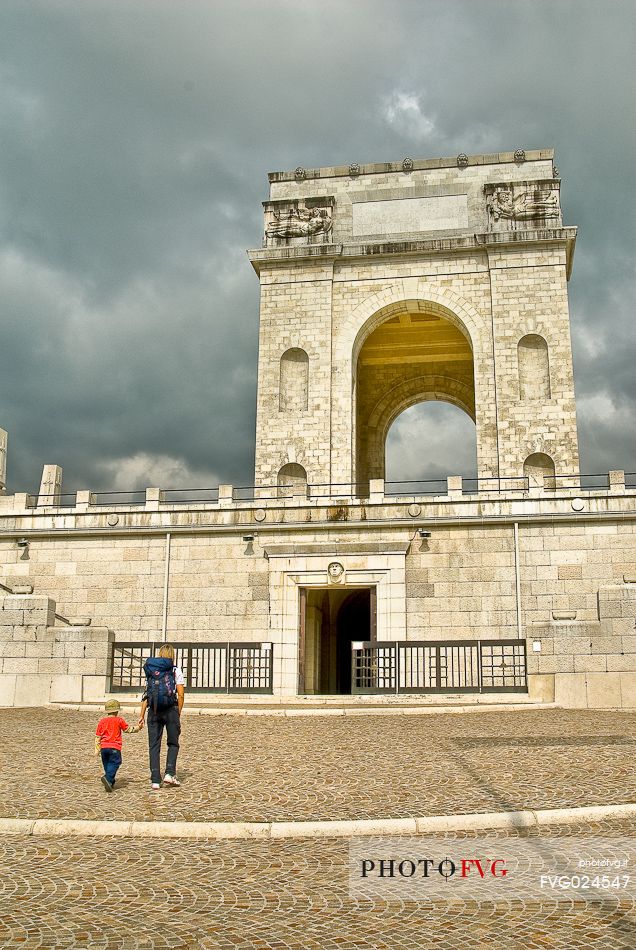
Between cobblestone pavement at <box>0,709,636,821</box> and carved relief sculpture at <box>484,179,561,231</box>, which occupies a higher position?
carved relief sculpture at <box>484,179,561,231</box>

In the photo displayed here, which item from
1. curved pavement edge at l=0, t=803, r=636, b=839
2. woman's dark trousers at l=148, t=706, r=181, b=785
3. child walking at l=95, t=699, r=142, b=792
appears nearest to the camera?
curved pavement edge at l=0, t=803, r=636, b=839

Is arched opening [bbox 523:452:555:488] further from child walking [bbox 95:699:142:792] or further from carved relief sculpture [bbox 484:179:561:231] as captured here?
child walking [bbox 95:699:142:792]

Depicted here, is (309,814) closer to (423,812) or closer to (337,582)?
(423,812)

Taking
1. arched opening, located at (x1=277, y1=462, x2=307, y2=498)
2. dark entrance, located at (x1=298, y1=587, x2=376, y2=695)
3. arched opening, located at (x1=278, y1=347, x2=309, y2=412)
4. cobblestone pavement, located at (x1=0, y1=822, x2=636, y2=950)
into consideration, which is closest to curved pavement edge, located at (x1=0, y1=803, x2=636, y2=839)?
cobblestone pavement, located at (x1=0, y1=822, x2=636, y2=950)

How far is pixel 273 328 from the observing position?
27203mm

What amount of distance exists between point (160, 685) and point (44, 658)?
894 cm

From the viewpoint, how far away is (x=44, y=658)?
16.2m

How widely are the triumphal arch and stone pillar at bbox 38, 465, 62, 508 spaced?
244 inches

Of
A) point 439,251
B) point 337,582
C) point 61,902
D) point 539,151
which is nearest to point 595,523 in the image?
point 337,582

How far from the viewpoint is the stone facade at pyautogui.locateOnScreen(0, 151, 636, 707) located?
54.4ft

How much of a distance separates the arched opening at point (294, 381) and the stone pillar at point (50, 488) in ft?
24.4

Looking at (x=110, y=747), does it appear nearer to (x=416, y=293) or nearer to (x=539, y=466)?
(x=539, y=466)

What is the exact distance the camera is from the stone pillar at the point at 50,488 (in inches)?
902

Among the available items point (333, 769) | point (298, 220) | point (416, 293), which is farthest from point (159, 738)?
point (298, 220)
